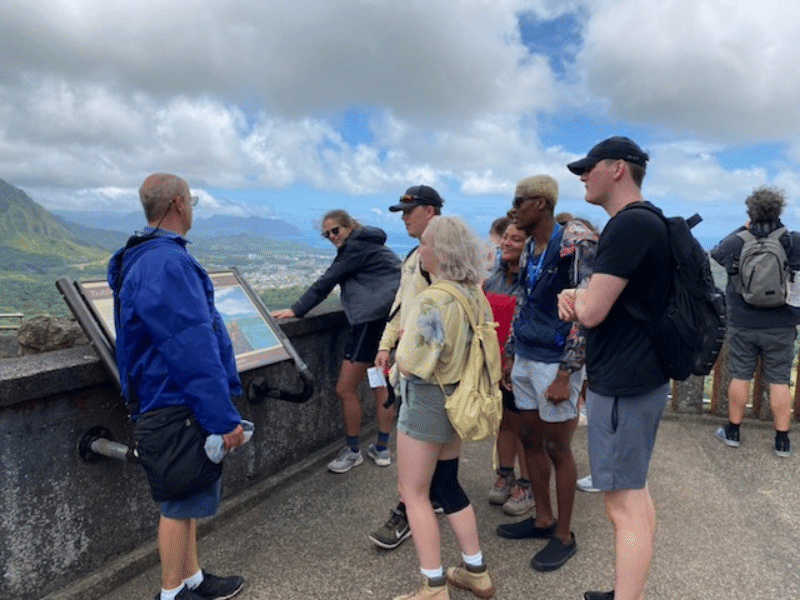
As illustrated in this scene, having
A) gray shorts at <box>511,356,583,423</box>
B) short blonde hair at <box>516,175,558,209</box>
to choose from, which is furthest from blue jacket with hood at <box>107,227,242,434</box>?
short blonde hair at <box>516,175,558,209</box>

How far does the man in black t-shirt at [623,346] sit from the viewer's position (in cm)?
219

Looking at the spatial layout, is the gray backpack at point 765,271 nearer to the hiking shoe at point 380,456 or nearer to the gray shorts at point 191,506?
the hiking shoe at point 380,456

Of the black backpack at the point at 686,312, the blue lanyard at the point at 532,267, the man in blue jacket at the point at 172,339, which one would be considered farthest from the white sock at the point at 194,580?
the black backpack at the point at 686,312

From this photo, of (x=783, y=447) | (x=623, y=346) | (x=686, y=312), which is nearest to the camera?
(x=686, y=312)

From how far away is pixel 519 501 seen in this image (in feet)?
12.3

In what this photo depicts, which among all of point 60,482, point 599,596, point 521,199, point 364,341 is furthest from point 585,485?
point 60,482

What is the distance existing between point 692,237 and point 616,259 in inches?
13.0

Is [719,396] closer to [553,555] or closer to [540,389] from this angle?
[553,555]

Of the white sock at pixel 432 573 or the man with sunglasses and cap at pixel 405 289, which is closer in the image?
the white sock at pixel 432 573

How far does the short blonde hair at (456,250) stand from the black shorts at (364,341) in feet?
6.00

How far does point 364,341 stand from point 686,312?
2.59 m

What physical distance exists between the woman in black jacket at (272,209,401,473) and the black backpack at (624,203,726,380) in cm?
237

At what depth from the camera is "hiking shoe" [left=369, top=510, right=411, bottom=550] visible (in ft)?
10.8

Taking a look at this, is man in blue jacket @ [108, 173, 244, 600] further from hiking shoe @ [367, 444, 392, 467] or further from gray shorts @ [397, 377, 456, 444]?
hiking shoe @ [367, 444, 392, 467]
